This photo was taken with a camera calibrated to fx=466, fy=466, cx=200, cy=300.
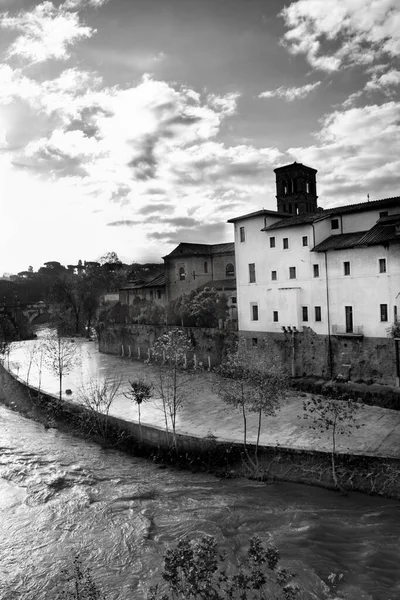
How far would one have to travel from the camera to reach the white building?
25.8 meters

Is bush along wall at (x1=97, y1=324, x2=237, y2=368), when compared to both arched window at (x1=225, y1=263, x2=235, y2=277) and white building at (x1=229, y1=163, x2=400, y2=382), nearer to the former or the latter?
white building at (x1=229, y1=163, x2=400, y2=382)

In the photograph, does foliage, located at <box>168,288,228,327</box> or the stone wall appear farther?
foliage, located at <box>168,288,228,327</box>

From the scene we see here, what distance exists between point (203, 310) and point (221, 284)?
28.8 feet

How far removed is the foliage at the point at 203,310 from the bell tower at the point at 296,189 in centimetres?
1550

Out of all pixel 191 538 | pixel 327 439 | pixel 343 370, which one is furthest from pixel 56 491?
pixel 343 370

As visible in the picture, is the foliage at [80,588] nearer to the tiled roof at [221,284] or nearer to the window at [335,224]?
the window at [335,224]

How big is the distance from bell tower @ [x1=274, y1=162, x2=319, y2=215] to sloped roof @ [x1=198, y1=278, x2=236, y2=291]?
34.6 ft

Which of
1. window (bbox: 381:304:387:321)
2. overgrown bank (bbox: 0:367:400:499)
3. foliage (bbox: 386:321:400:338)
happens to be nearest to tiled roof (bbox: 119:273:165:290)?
overgrown bank (bbox: 0:367:400:499)

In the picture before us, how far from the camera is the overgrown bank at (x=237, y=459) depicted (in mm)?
15382

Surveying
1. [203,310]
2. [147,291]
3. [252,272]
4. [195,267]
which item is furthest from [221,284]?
[252,272]

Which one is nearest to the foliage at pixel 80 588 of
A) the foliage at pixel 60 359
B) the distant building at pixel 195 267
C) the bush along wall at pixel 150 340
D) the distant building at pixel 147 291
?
the foliage at pixel 60 359

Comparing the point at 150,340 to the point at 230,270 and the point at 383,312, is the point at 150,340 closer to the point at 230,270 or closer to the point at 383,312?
the point at 230,270

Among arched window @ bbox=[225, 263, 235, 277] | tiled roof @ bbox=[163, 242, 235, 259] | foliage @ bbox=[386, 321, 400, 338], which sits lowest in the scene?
foliage @ bbox=[386, 321, 400, 338]

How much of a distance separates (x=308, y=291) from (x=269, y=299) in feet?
10.3
